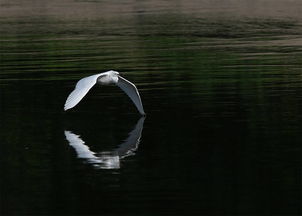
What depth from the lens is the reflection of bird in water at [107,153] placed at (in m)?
19.2

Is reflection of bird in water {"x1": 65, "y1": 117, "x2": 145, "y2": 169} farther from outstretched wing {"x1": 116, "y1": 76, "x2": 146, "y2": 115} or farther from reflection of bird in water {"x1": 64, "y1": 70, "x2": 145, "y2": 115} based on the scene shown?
outstretched wing {"x1": 116, "y1": 76, "x2": 146, "y2": 115}

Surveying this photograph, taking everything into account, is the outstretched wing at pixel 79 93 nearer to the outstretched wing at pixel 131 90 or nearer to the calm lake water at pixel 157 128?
Result: the calm lake water at pixel 157 128

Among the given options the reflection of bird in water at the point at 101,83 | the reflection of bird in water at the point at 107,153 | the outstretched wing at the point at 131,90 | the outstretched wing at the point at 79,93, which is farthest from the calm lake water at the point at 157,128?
the outstretched wing at the point at 79,93

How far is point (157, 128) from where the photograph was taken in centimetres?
2269

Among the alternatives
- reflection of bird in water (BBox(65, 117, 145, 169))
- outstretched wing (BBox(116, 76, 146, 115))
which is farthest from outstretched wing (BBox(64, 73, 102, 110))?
outstretched wing (BBox(116, 76, 146, 115))

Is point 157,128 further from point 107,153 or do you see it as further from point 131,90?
point 107,153

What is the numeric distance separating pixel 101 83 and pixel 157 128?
1660mm

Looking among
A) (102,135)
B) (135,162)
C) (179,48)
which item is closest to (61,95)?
(102,135)

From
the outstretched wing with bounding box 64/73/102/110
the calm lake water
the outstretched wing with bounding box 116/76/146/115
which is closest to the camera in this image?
the calm lake water

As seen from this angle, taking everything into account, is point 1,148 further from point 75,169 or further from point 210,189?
point 210,189

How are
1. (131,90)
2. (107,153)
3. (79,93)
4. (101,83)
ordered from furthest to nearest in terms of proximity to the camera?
(131,90), (101,83), (79,93), (107,153)

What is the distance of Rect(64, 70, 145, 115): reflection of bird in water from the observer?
69.5 feet

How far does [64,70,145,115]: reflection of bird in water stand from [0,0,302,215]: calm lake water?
68 centimetres

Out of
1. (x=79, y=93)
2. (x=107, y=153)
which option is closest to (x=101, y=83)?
(x=79, y=93)
